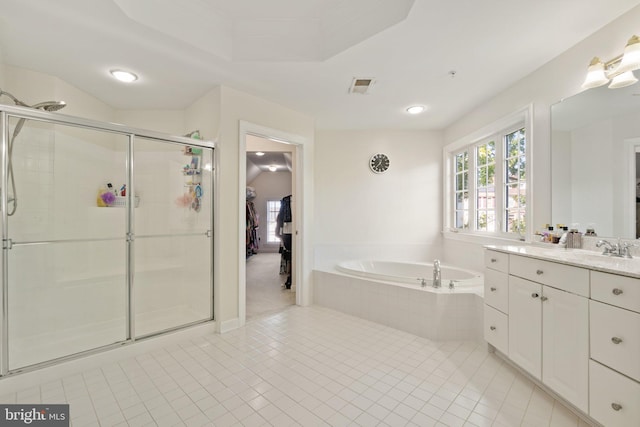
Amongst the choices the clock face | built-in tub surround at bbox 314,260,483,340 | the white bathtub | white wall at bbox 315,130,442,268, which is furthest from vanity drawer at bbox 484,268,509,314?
the clock face

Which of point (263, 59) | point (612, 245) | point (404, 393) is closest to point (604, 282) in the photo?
point (612, 245)

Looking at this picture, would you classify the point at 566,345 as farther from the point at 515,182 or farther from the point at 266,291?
the point at 266,291

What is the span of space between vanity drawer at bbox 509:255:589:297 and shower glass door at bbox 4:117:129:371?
119 inches

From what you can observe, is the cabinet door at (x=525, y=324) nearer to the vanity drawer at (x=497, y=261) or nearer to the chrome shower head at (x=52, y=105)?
the vanity drawer at (x=497, y=261)

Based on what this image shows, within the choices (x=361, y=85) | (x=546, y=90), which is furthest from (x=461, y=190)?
(x=361, y=85)

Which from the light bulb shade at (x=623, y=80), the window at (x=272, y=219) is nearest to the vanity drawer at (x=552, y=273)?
the light bulb shade at (x=623, y=80)

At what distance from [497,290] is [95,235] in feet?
11.2

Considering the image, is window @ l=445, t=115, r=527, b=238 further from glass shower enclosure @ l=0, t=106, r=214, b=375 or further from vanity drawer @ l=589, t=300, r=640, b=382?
glass shower enclosure @ l=0, t=106, r=214, b=375

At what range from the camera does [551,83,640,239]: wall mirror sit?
5.35 ft

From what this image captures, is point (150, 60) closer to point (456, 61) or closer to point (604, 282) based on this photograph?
point (456, 61)

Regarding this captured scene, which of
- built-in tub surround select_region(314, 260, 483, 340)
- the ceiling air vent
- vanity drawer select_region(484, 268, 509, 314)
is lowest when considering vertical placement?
built-in tub surround select_region(314, 260, 483, 340)

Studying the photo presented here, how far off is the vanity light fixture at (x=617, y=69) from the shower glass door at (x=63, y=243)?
137 inches

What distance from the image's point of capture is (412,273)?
140 inches

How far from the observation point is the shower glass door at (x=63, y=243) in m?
1.92
